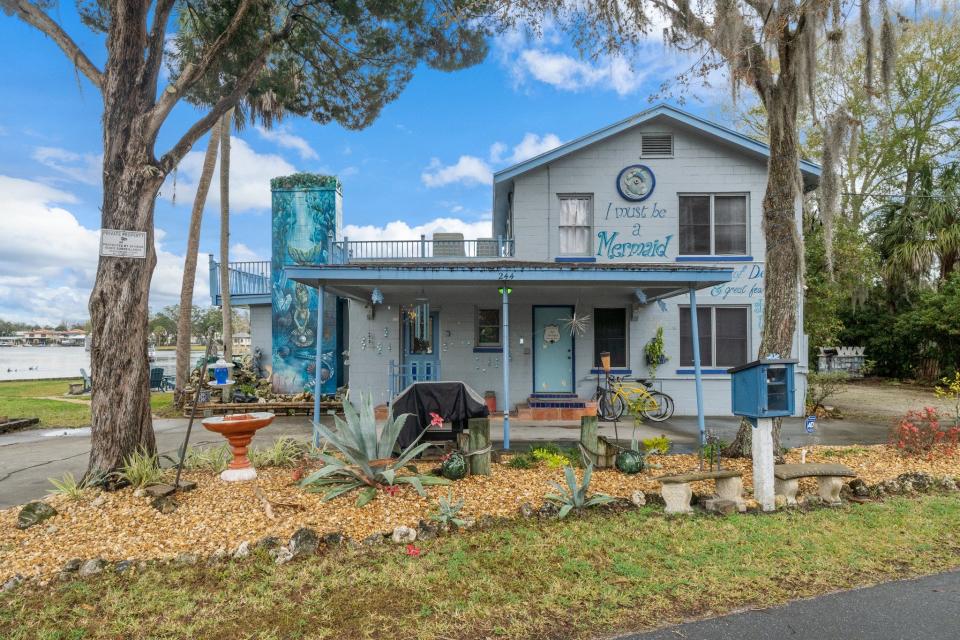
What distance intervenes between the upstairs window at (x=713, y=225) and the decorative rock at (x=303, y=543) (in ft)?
33.1

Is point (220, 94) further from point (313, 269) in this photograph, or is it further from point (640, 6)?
point (640, 6)

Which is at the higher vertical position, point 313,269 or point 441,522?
point 313,269

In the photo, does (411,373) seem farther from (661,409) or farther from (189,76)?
(189,76)

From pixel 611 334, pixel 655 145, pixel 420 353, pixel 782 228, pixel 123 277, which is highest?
pixel 655 145

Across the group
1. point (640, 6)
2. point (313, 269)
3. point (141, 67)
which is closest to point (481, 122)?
point (640, 6)

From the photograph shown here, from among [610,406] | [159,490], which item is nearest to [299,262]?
[610,406]

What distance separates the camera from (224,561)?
154 inches

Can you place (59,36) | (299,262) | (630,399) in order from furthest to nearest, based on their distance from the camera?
(299,262) < (630,399) < (59,36)

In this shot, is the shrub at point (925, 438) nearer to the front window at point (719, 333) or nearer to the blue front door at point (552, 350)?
the front window at point (719, 333)

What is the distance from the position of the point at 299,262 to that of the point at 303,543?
10.7 m

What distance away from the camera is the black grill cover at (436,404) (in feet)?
21.9

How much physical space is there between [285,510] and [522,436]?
482 centimetres

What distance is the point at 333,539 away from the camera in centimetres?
417

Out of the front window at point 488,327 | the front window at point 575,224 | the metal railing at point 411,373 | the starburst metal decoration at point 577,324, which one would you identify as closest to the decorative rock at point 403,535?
the metal railing at point 411,373
